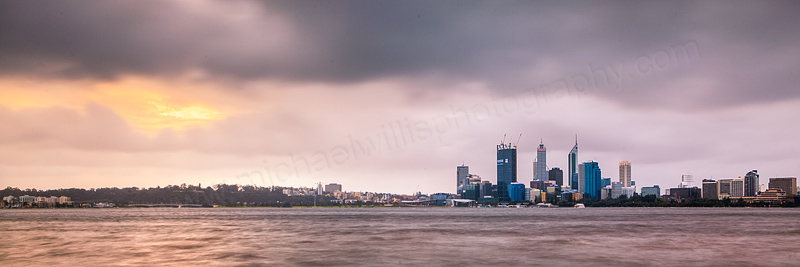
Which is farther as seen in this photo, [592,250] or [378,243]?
[378,243]

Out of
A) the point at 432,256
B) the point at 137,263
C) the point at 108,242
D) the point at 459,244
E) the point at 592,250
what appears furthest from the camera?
the point at 108,242

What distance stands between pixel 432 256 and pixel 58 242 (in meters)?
42.5

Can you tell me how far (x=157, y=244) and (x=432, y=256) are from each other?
98.6 feet

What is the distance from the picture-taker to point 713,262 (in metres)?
44.1

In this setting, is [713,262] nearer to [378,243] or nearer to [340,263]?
[340,263]

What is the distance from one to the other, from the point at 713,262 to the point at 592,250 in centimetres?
1027

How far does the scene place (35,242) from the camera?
6475cm

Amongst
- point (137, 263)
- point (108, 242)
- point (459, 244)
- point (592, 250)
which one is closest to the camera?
point (137, 263)

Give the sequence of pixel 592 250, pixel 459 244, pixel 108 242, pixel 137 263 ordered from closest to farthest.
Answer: pixel 137 263
pixel 592 250
pixel 459 244
pixel 108 242

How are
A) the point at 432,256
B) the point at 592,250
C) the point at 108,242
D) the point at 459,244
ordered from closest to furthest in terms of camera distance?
the point at 432,256
the point at 592,250
the point at 459,244
the point at 108,242

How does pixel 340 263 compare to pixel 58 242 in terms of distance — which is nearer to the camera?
pixel 340 263

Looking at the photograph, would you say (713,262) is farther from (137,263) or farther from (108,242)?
(108,242)

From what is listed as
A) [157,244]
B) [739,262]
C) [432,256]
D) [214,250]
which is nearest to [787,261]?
[739,262]

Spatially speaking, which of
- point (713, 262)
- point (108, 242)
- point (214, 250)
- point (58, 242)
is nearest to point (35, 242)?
point (58, 242)
